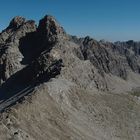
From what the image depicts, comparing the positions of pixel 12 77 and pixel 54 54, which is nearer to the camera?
pixel 54 54

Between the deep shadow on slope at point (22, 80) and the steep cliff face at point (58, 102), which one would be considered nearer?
the steep cliff face at point (58, 102)

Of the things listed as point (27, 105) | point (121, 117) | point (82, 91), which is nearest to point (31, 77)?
point (82, 91)

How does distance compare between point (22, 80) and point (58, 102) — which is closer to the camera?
point (58, 102)

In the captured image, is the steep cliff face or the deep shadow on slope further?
the deep shadow on slope

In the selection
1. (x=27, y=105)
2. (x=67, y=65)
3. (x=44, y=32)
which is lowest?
(x=27, y=105)

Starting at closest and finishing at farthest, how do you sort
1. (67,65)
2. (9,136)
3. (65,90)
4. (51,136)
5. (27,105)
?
(9,136)
(51,136)
(27,105)
(65,90)
(67,65)

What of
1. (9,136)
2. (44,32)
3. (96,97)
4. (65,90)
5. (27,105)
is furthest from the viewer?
(44,32)

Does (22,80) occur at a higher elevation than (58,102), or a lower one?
higher

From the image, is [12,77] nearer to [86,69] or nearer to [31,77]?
[31,77]

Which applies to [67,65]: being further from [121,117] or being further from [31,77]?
[121,117]

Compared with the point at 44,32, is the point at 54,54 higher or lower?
lower
